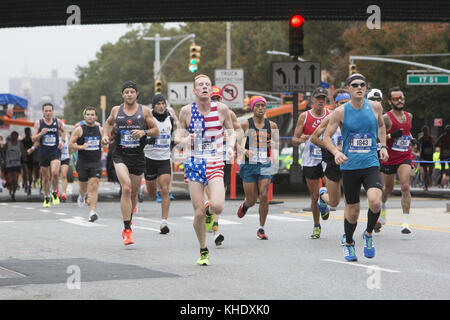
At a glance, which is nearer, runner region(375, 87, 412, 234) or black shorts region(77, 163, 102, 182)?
runner region(375, 87, 412, 234)

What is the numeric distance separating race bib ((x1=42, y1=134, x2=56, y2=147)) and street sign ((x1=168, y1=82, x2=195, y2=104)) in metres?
10.3

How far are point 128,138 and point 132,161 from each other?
1.02 feet

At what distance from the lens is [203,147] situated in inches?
395

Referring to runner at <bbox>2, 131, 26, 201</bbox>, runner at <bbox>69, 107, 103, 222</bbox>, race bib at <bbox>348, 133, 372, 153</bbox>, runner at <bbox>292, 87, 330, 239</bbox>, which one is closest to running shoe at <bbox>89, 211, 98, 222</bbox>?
runner at <bbox>69, 107, 103, 222</bbox>

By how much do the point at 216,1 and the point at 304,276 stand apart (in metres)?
15.1

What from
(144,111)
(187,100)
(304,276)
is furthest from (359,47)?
(304,276)

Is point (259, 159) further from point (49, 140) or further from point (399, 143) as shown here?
point (49, 140)

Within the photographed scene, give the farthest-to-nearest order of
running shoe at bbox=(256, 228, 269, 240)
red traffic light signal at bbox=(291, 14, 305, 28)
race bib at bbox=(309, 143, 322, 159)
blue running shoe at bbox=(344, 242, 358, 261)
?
red traffic light signal at bbox=(291, 14, 305, 28), race bib at bbox=(309, 143, 322, 159), running shoe at bbox=(256, 228, 269, 240), blue running shoe at bbox=(344, 242, 358, 261)

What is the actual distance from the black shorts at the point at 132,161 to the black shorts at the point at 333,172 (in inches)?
94.7

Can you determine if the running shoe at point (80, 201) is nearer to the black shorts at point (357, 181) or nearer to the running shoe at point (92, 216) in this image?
the running shoe at point (92, 216)

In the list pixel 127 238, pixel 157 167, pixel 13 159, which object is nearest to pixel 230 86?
pixel 13 159

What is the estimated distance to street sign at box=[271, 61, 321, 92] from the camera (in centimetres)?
2044

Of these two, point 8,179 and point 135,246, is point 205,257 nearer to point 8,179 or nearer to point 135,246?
point 135,246

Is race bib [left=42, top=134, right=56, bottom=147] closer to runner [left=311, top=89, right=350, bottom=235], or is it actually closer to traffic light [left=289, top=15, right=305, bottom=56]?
traffic light [left=289, top=15, right=305, bottom=56]
